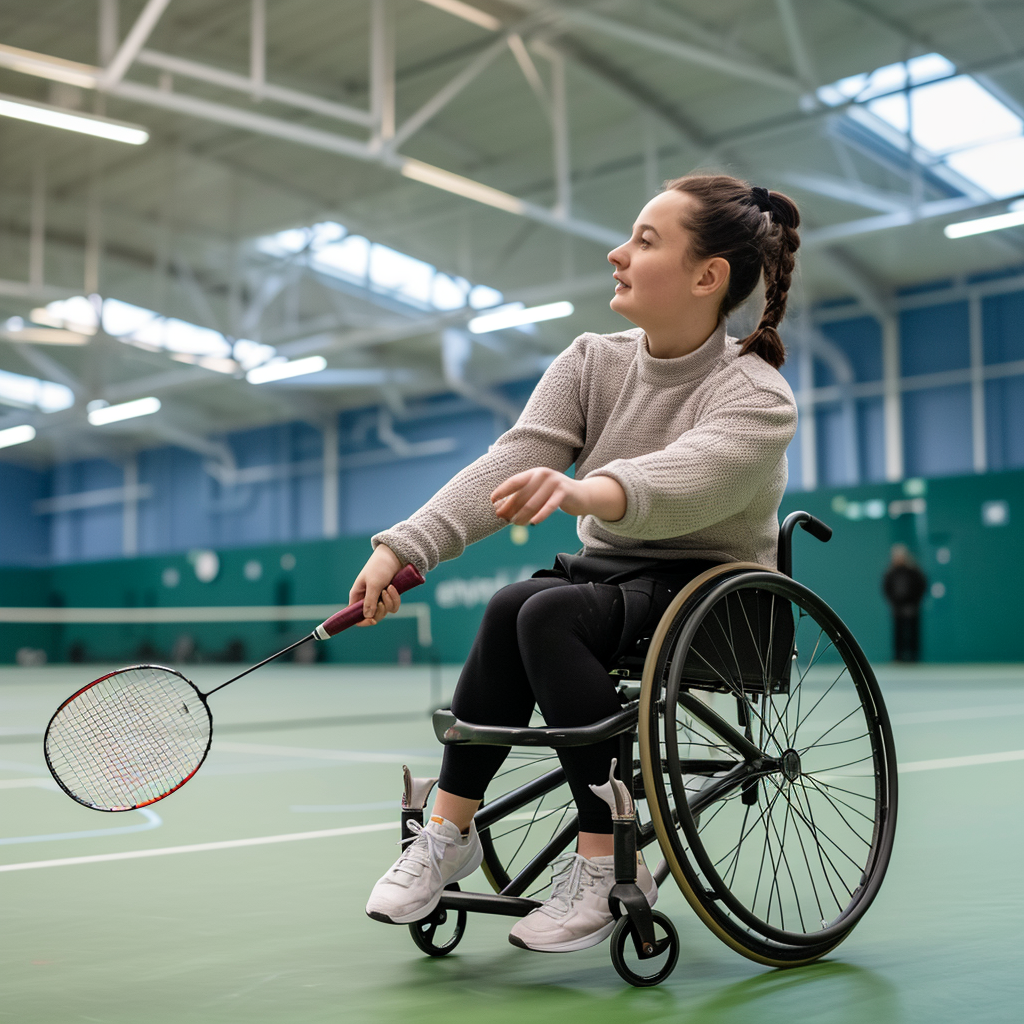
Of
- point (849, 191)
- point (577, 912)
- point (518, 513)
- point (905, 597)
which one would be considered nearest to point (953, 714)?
point (577, 912)

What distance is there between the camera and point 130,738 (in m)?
2.16

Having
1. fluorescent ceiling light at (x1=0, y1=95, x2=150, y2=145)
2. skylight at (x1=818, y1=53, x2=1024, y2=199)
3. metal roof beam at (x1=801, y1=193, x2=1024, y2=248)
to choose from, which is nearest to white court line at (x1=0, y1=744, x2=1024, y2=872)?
fluorescent ceiling light at (x1=0, y1=95, x2=150, y2=145)

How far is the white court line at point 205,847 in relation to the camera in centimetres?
311

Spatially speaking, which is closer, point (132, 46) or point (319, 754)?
point (319, 754)

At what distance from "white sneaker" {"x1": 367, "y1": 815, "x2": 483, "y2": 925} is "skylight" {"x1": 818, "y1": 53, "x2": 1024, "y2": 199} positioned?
11.7m

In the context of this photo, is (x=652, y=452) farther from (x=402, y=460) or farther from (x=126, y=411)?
(x=126, y=411)

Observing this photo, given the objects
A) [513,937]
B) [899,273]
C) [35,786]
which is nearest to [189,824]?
[35,786]

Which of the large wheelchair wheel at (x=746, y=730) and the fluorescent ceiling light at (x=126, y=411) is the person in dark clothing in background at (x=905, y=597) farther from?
the fluorescent ceiling light at (x=126, y=411)

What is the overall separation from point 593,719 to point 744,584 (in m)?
0.31

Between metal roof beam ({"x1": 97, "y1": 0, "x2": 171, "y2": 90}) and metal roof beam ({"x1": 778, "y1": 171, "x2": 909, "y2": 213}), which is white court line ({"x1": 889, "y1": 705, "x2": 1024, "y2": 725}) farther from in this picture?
metal roof beam ({"x1": 778, "y1": 171, "x2": 909, "y2": 213})

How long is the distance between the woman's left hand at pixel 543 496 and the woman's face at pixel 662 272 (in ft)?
1.42

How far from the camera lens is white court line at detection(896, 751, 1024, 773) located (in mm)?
4785

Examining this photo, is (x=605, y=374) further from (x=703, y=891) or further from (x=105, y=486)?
(x=105, y=486)

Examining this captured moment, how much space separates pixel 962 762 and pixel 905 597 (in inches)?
366
